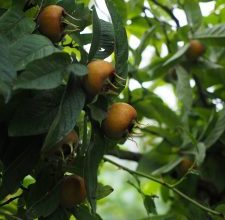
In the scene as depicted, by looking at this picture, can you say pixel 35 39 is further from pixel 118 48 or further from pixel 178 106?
pixel 178 106

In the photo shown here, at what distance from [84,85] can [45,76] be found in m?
0.07

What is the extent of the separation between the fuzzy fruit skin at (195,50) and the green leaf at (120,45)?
66 cm

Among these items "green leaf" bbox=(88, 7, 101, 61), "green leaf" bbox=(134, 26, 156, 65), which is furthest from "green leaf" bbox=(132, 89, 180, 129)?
"green leaf" bbox=(88, 7, 101, 61)

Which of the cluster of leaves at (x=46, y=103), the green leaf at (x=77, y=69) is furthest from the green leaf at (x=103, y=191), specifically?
the green leaf at (x=77, y=69)

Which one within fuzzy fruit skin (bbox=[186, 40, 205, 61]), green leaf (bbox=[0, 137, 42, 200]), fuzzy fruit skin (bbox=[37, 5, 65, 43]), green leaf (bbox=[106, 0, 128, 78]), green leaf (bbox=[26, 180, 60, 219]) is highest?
fuzzy fruit skin (bbox=[37, 5, 65, 43])

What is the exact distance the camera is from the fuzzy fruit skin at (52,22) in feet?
2.49

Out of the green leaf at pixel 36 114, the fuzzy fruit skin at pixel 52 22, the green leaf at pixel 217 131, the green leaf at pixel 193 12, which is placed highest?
the fuzzy fruit skin at pixel 52 22

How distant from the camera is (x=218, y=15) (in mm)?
1539

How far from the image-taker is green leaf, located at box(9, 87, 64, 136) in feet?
2.30

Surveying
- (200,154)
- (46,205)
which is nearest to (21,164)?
(46,205)

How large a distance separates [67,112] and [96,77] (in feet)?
0.21

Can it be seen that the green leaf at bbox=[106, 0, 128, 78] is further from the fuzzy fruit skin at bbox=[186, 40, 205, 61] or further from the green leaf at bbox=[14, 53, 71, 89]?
the fuzzy fruit skin at bbox=[186, 40, 205, 61]

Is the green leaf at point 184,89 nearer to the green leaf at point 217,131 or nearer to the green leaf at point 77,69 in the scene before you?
the green leaf at point 217,131

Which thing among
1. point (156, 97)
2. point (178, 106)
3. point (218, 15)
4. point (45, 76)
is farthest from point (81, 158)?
point (178, 106)
